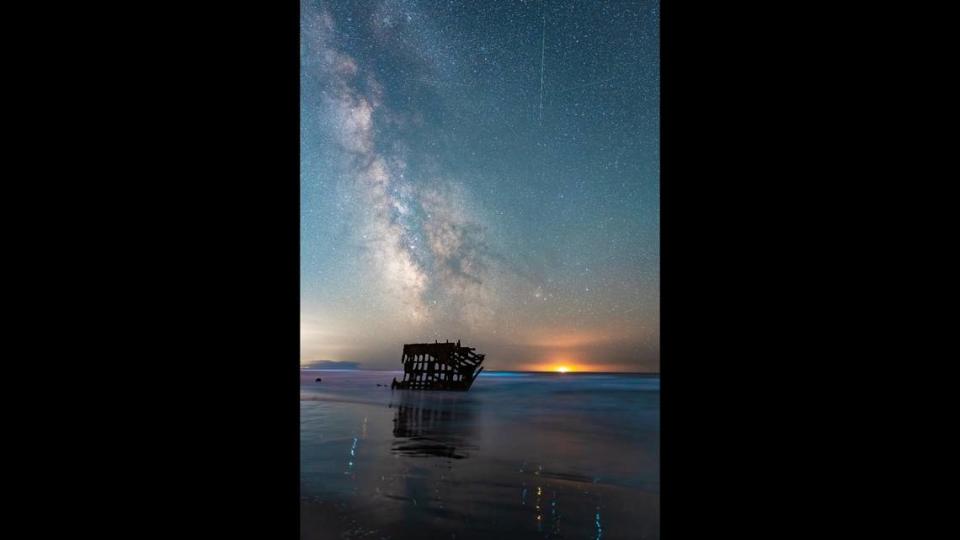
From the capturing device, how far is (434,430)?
1650cm

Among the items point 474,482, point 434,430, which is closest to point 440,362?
point 434,430

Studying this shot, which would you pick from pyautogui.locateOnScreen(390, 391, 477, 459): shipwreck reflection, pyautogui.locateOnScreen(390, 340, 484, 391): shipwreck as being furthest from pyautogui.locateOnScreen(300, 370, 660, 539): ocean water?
pyautogui.locateOnScreen(390, 340, 484, 391): shipwreck

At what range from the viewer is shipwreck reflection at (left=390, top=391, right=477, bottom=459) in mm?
12203

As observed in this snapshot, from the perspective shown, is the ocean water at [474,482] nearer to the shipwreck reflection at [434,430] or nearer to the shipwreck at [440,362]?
the shipwreck reflection at [434,430]

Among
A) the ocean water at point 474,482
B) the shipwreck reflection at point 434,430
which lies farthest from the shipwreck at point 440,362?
the ocean water at point 474,482
